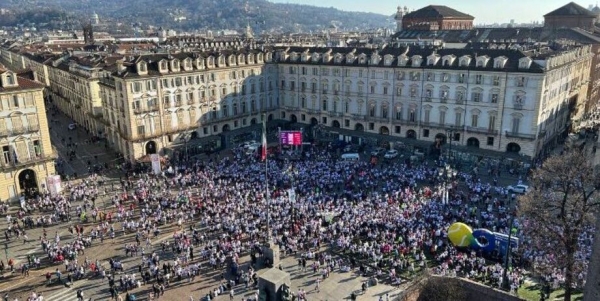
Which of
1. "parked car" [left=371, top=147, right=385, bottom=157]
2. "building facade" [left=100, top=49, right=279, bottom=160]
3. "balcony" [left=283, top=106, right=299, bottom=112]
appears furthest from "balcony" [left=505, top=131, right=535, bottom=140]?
"building facade" [left=100, top=49, right=279, bottom=160]

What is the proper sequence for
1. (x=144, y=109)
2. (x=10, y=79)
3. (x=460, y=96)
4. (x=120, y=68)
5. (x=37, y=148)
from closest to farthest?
(x=10, y=79) → (x=37, y=148) → (x=120, y=68) → (x=144, y=109) → (x=460, y=96)

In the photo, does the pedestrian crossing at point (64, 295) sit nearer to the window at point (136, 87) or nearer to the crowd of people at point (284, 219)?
the crowd of people at point (284, 219)

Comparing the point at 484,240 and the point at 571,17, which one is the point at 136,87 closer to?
the point at 484,240

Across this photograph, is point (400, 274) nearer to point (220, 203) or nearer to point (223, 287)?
point (223, 287)

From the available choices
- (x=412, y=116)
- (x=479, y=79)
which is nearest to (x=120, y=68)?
(x=412, y=116)

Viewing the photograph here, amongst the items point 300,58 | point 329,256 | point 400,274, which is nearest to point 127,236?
point 329,256

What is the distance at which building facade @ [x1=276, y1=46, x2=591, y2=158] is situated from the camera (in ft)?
205

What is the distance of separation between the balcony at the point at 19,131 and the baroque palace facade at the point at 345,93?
537 inches

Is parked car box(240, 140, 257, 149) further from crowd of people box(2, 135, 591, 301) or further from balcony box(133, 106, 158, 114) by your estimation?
balcony box(133, 106, 158, 114)

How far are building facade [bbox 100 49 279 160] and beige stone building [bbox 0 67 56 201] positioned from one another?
12.8 meters

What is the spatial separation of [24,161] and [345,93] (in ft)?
163

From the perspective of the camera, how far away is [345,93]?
79500mm

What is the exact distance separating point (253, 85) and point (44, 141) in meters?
37.7

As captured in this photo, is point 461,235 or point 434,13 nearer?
point 461,235
